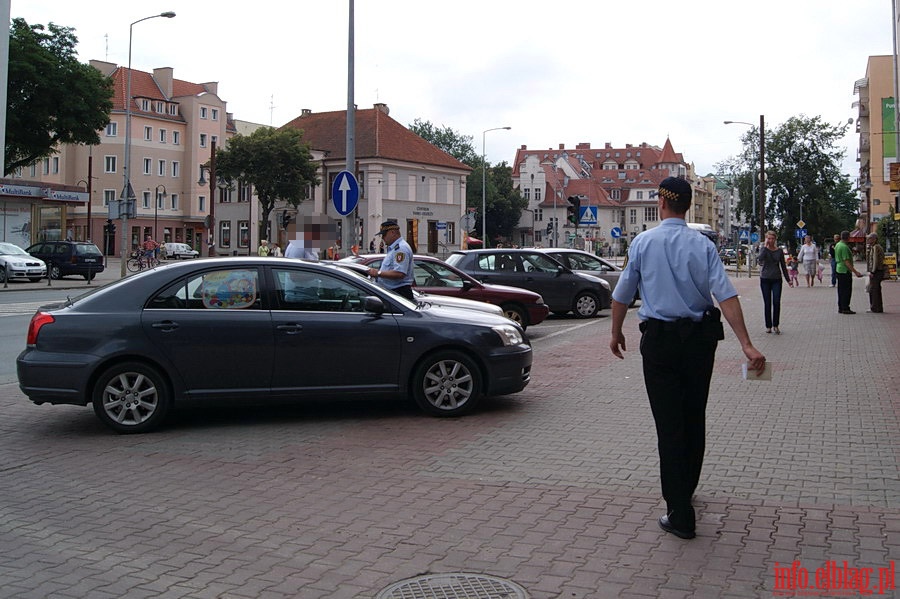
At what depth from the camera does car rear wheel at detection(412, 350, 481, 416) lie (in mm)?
8562

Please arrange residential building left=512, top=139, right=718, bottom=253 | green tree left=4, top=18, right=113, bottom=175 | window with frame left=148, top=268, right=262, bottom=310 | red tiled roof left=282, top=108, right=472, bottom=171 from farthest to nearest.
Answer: residential building left=512, top=139, right=718, bottom=253
red tiled roof left=282, top=108, right=472, bottom=171
green tree left=4, top=18, right=113, bottom=175
window with frame left=148, top=268, right=262, bottom=310

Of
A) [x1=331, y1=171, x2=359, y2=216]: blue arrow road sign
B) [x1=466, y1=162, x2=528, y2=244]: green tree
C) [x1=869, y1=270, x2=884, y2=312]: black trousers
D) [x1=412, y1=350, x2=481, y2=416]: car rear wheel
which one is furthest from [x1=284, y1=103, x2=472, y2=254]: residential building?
[x1=412, y1=350, x2=481, y2=416]: car rear wheel

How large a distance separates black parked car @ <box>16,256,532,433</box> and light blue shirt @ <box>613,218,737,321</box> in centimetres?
357

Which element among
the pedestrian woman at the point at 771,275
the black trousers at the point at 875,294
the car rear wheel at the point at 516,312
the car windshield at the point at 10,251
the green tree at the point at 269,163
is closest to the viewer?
the car rear wheel at the point at 516,312

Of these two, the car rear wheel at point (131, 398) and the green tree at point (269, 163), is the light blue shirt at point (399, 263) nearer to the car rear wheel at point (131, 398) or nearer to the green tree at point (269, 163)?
the car rear wheel at point (131, 398)

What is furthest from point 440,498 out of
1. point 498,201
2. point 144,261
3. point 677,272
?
point 498,201

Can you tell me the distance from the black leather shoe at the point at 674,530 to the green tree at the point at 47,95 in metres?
53.5

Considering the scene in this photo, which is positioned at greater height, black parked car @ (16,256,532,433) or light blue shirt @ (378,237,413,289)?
light blue shirt @ (378,237,413,289)

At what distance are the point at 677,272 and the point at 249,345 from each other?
4.33 m

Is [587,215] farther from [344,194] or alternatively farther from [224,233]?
[224,233]

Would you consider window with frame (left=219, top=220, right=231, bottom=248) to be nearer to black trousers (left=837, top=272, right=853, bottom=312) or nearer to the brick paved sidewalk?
black trousers (left=837, top=272, right=853, bottom=312)

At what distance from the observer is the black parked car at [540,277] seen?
64.2 ft

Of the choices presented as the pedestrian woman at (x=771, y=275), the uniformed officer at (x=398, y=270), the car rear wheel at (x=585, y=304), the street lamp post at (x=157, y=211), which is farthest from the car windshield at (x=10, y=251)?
the street lamp post at (x=157, y=211)

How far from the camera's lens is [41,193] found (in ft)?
148
